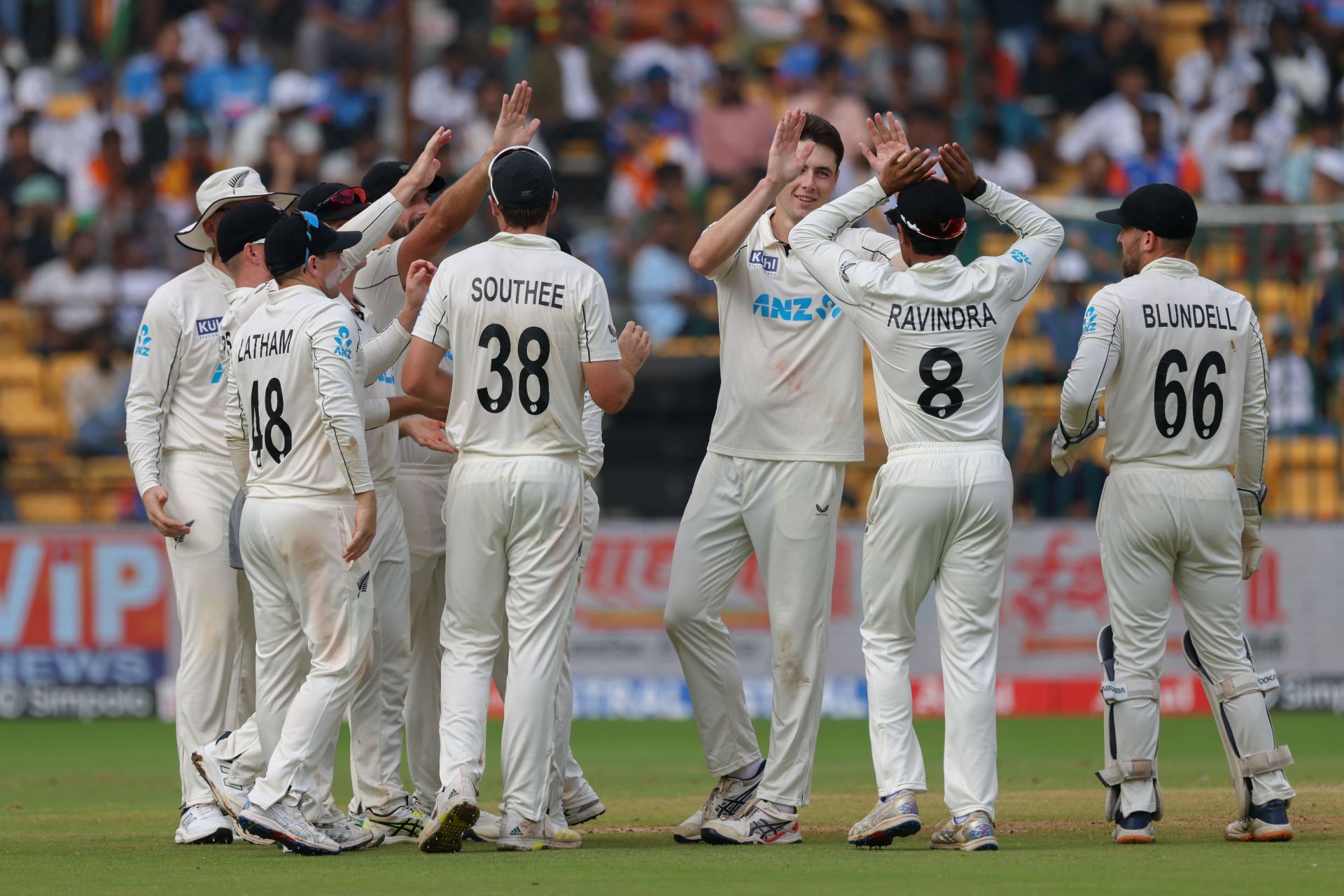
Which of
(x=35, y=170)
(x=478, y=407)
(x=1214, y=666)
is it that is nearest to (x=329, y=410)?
(x=478, y=407)

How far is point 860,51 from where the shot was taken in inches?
776

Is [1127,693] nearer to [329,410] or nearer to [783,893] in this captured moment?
[783,893]

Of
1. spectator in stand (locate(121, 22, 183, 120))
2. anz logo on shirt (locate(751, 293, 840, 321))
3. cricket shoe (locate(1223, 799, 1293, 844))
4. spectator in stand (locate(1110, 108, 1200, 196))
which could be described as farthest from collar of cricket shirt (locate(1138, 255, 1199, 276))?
spectator in stand (locate(121, 22, 183, 120))

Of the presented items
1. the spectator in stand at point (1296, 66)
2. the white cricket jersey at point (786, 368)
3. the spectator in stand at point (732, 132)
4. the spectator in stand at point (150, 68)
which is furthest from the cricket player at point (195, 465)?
the spectator in stand at point (1296, 66)

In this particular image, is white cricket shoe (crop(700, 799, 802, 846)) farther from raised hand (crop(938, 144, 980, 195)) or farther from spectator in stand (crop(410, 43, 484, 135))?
spectator in stand (crop(410, 43, 484, 135))

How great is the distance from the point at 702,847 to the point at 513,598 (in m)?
1.30

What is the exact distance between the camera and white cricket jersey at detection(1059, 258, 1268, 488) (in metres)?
7.64

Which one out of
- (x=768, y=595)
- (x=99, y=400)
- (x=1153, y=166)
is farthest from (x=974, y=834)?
(x=1153, y=166)

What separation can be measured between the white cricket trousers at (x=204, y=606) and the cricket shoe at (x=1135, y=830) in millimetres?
3869

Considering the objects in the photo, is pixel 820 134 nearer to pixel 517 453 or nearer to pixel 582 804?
pixel 517 453

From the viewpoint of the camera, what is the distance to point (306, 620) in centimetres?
735

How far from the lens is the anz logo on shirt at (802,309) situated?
7812 millimetres

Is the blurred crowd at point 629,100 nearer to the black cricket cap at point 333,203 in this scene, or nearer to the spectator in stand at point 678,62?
the spectator in stand at point 678,62

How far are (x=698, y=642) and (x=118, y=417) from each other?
8.52 meters
